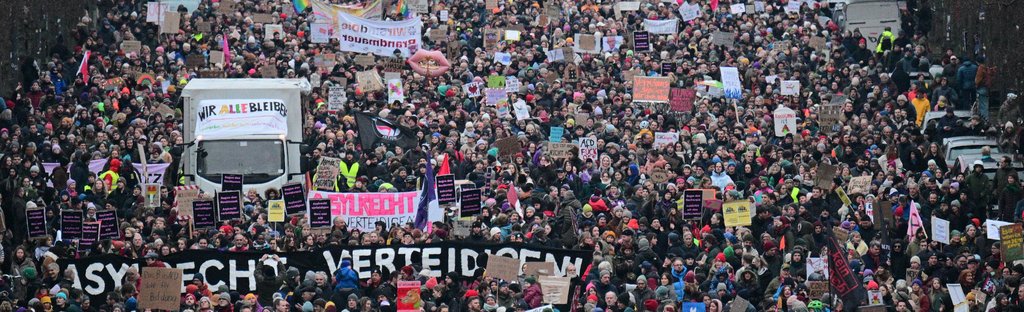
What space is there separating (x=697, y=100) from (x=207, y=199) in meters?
10.8

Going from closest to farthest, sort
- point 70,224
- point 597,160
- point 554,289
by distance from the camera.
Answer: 1. point 554,289
2. point 70,224
3. point 597,160

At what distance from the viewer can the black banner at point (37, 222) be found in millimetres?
29766

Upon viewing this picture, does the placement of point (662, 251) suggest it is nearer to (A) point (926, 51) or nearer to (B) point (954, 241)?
(B) point (954, 241)

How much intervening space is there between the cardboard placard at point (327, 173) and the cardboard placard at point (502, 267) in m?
5.65

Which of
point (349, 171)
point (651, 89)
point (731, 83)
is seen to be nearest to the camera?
point (349, 171)

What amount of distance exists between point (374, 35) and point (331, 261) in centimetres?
1400

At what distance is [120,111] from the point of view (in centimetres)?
3691

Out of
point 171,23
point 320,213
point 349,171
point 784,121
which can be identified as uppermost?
point 171,23

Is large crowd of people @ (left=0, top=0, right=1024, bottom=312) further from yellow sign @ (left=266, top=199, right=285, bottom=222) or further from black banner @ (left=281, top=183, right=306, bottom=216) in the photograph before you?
black banner @ (left=281, top=183, right=306, bottom=216)

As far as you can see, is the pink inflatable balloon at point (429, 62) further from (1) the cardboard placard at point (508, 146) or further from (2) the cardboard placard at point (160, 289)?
(2) the cardboard placard at point (160, 289)

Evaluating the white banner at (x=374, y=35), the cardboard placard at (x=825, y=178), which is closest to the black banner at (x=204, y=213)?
the cardboard placard at (x=825, y=178)

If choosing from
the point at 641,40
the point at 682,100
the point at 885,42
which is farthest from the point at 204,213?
the point at 885,42

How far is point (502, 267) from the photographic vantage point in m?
27.5

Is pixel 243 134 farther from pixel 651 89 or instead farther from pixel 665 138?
pixel 651 89
